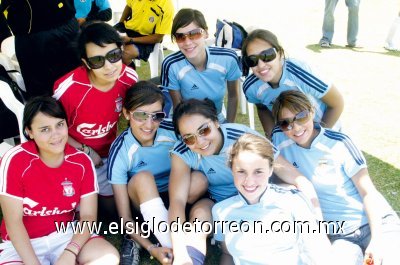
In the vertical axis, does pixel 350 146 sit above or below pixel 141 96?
below

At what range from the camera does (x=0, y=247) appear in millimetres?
2295

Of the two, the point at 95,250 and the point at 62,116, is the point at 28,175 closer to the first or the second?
the point at 62,116

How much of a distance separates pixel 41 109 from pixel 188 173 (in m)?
0.88

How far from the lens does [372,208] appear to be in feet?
7.21

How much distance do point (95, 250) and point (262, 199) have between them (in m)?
0.94

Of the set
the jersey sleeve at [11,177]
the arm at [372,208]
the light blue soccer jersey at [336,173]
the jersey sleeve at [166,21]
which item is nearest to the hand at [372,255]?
the arm at [372,208]

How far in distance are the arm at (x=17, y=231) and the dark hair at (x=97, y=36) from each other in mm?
938

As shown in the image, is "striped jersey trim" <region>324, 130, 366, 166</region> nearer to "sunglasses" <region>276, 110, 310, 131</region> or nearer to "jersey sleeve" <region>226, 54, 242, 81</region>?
"sunglasses" <region>276, 110, 310, 131</region>

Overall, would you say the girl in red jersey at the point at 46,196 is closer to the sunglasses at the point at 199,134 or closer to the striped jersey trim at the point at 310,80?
the sunglasses at the point at 199,134

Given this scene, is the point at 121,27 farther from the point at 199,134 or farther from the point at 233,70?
the point at 199,134

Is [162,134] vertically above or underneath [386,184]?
above

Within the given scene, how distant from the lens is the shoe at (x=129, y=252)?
95.2 inches

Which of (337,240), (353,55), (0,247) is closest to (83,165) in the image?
(0,247)

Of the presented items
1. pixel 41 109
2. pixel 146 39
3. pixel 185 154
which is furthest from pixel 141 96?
pixel 146 39
